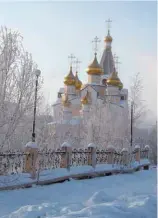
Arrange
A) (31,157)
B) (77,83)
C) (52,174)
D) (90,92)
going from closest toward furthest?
(31,157) → (52,174) → (90,92) → (77,83)

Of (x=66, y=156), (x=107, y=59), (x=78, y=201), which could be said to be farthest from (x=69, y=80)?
(x=78, y=201)

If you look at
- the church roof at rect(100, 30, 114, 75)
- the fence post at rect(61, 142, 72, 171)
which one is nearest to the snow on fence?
the fence post at rect(61, 142, 72, 171)

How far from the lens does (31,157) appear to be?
11.9 metres

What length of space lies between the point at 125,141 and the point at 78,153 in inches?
321

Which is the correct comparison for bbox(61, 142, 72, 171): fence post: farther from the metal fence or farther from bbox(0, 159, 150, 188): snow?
bbox(0, 159, 150, 188): snow

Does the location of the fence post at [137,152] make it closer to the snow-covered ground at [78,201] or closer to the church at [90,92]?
the snow-covered ground at [78,201]

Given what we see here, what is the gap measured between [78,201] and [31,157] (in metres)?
3.26

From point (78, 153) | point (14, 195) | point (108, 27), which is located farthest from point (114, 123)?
point (108, 27)

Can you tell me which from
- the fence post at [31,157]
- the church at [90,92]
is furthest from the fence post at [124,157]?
the church at [90,92]

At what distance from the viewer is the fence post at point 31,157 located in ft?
38.5

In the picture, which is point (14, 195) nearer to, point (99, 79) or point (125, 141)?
point (125, 141)

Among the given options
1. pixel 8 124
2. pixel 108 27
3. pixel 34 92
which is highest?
pixel 108 27

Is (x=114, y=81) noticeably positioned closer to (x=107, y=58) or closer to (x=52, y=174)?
(x=107, y=58)

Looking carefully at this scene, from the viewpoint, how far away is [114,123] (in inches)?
1088
